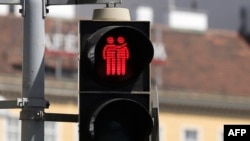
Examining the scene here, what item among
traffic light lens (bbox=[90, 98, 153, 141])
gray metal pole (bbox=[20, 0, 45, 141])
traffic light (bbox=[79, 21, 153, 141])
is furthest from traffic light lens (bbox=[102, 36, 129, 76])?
gray metal pole (bbox=[20, 0, 45, 141])

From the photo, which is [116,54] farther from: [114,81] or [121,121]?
[121,121]

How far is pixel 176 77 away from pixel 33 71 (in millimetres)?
62755

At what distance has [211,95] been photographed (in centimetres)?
7250

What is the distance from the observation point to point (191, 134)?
7000 centimetres

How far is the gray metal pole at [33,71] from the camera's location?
404 inches

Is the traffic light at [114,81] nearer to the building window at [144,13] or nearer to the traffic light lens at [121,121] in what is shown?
the traffic light lens at [121,121]

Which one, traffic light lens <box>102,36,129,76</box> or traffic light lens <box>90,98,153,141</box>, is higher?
traffic light lens <box>102,36,129,76</box>

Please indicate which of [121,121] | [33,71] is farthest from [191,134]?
[121,121]

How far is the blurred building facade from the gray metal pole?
172 ft

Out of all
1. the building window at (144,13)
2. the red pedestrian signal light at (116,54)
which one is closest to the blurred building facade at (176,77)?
the building window at (144,13)

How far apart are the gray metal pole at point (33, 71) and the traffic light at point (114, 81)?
2.12ft

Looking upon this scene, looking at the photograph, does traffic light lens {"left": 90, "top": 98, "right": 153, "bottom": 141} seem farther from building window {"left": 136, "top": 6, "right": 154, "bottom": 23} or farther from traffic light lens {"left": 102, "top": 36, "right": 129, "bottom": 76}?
building window {"left": 136, "top": 6, "right": 154, "bottom": 23}

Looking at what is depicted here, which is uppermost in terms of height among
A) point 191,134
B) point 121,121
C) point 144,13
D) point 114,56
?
point 114,56

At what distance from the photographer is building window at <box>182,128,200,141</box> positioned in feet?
227
